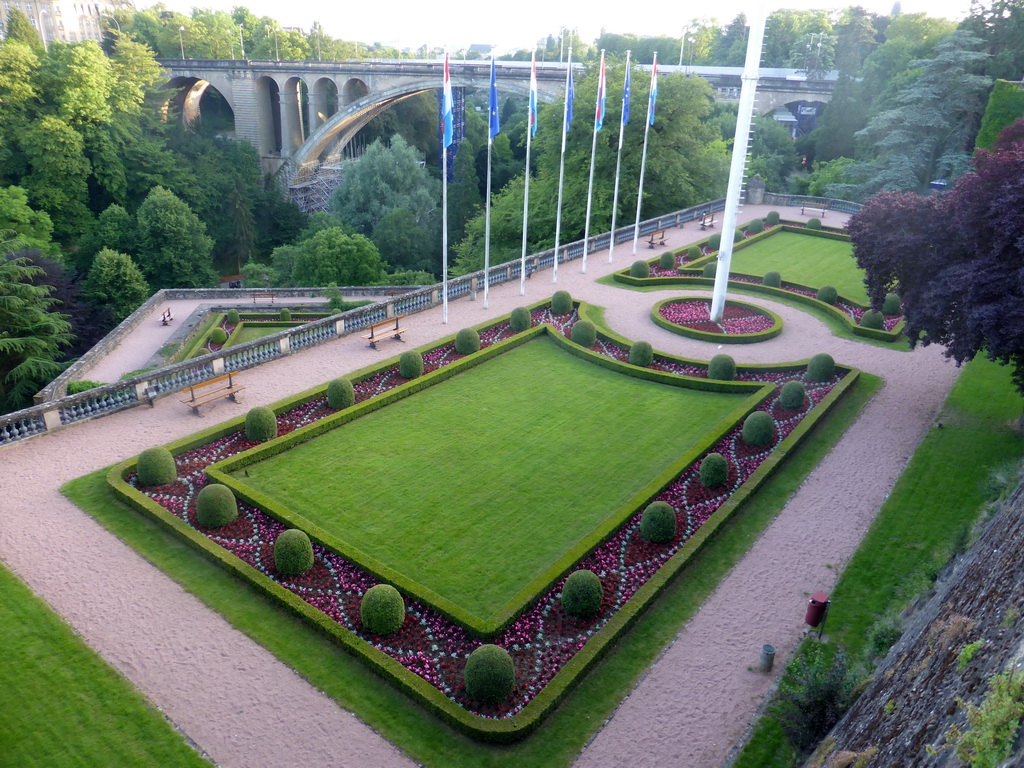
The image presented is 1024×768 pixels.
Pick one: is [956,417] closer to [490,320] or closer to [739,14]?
[490,320]

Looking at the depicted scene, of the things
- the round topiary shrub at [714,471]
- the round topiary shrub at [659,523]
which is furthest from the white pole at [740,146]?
the round topiary shrub at [659,523]

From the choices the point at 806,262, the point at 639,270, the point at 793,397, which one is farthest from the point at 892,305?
the point at 793,397

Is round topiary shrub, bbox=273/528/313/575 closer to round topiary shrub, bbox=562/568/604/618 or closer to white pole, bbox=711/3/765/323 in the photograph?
round topiary shrub, bbox=562/568/604/618

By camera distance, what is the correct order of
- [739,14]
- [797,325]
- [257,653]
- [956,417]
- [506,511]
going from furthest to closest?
[739,14]
[797,325]
[956,417]
[506,511]
[257,653]

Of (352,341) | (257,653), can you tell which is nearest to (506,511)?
(257,653)

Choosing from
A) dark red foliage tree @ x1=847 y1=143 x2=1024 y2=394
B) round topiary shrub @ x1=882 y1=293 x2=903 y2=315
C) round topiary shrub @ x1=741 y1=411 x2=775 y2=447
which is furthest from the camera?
round topiary shrub @ x1=882 y1=293 x2=903 y2=315

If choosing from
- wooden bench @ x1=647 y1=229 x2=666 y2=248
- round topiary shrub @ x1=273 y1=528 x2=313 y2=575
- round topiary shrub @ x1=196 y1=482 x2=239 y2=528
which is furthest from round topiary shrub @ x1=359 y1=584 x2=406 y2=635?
wooden bench @ x1=647 y1=229 x2=666 y2=248

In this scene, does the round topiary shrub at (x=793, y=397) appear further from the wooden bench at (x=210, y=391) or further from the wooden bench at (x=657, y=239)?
the wooden bench at (x=657, y=239)
